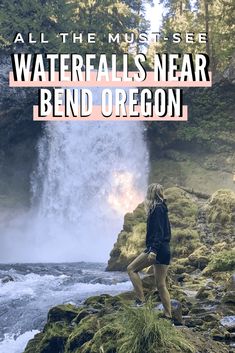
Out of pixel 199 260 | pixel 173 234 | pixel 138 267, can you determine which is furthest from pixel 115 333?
pixel 173 234

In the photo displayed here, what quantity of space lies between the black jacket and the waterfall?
79.8 feet

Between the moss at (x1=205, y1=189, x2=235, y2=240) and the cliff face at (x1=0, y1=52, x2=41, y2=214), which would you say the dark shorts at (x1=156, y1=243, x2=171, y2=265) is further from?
the cliff face at (x1=0, y1=52, x2=41, y2=214)

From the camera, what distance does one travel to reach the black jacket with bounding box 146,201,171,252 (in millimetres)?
7320

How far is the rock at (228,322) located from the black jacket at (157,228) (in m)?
1.80

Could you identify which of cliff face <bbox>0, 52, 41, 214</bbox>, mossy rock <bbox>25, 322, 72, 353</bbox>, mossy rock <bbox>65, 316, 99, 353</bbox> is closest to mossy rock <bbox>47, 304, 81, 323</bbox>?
mossy rock <bbox>25, 322, 72, 353</bbox>

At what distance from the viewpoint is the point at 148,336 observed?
6.25m

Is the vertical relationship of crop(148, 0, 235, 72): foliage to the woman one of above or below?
above

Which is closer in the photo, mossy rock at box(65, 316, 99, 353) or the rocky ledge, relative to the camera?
the rocky ledge

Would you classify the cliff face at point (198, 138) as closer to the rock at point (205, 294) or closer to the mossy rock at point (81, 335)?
the rock at point (205, 294)

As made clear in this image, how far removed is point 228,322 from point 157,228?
2.13 m

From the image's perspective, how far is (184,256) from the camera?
59.4 ft

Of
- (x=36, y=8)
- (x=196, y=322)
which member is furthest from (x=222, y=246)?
(x=36, y=8)

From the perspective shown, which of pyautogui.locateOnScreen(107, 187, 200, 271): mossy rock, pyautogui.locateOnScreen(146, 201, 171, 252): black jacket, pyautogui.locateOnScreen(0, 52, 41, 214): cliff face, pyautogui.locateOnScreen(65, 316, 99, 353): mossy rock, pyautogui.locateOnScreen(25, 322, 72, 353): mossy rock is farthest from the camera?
pyautogui.locateOnScreen(0, 52, 41, 214): cliff face

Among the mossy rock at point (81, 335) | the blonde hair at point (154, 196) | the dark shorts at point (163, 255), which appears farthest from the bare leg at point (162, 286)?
the mossy rock at point (81, 335)
